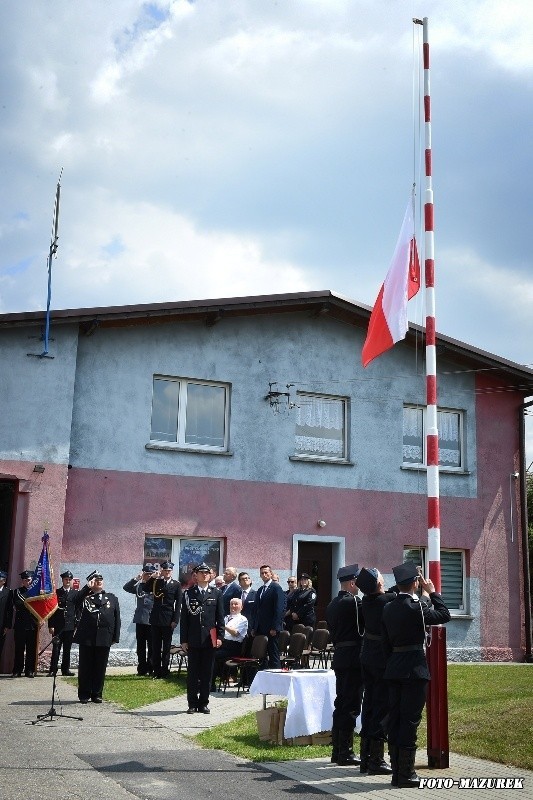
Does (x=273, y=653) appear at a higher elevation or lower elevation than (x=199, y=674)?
higher

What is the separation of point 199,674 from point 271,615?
97.9 inches

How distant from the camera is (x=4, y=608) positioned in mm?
16578

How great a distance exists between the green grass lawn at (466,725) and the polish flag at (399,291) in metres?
4.36

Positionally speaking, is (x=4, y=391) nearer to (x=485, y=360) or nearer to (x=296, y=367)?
(x=296, y=367)

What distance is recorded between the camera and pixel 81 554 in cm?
1814

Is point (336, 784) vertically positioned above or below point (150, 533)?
below

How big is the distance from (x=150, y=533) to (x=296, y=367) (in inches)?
191

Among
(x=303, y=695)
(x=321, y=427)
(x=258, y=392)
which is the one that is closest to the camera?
(x=303, y=695)

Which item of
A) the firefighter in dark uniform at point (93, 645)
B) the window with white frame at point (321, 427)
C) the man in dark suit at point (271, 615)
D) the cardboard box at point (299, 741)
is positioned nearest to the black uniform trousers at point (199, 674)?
the firefighter in dark uniform at point (93, 645)

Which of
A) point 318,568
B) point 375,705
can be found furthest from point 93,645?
point 318,568

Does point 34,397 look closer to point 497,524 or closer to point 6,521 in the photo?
point 6,521

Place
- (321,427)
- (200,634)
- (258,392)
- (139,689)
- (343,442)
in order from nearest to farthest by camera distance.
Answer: (200,634) < (139,689) < (258,392) < (321,427) < (343,442)

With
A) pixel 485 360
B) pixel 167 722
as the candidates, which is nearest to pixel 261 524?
pixel 485 360

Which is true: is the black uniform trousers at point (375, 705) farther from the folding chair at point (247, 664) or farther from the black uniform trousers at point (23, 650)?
the black uniform trousers at point (23, 650)
